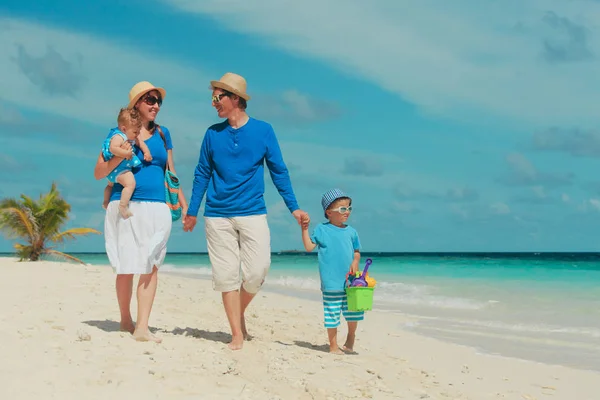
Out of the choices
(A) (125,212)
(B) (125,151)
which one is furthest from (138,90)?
(A) (125,212)

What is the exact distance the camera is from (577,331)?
985 cm

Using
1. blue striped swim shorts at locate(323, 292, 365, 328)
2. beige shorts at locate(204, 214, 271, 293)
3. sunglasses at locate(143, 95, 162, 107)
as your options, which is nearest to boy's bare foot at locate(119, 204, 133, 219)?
beige shorts at locate(204, 214, 271, 293)

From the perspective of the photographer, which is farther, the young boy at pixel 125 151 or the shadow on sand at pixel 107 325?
the shadow on sand at pixel 107 325

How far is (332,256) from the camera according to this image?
6.00 m

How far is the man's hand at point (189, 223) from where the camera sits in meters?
5.71

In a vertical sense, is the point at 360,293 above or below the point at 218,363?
above

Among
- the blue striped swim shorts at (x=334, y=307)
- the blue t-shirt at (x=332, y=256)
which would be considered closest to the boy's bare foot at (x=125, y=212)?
the blue t-shirt at (x=332, y=256)

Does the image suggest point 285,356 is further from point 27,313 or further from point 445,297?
point 445,297

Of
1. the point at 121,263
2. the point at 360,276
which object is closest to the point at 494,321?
the point at 360,276

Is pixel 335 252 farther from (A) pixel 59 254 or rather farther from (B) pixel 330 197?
(A) pixel 59 254

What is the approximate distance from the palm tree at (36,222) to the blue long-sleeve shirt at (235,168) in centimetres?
1225

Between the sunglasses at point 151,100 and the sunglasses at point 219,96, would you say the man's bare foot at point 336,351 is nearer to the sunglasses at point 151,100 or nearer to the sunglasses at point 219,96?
the sunglasses at point 219,96

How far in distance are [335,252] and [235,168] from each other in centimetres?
127

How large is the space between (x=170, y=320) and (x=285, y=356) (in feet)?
6.82
